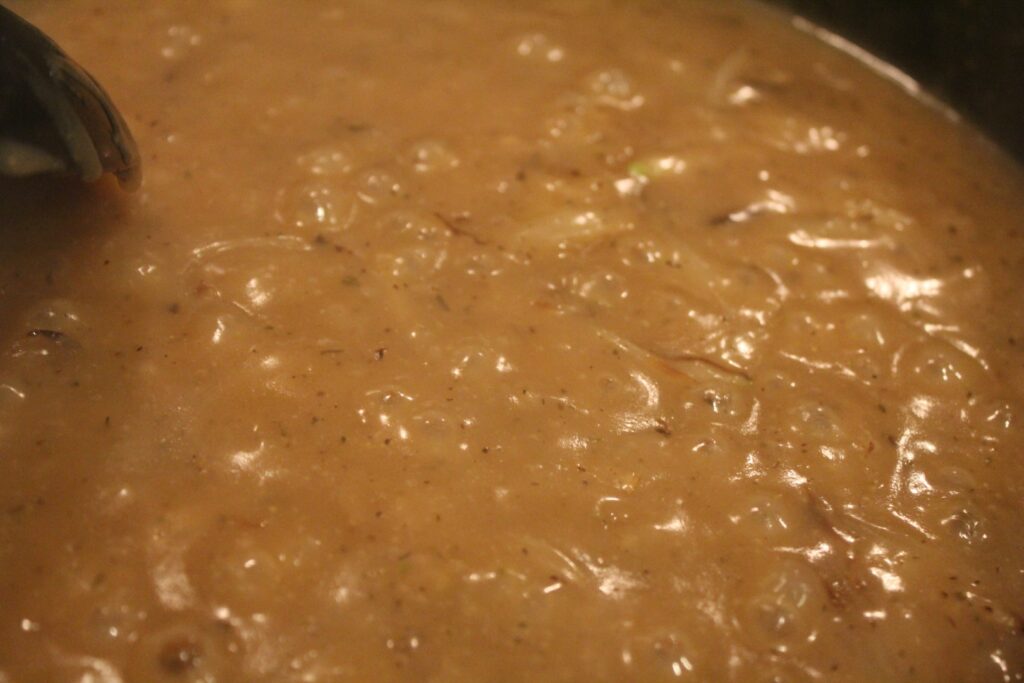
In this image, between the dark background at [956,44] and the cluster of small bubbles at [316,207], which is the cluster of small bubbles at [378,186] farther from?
the dark background at [956,44]

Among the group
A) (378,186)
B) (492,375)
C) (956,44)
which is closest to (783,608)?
(492,375)

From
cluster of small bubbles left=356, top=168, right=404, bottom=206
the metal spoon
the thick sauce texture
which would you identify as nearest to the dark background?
the thick sauce texture

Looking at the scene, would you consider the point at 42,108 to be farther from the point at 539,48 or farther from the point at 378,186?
the point at 539,48

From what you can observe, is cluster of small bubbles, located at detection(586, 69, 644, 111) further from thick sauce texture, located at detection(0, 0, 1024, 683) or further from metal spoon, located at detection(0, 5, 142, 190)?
metal spoon, located at detection(0, 5, 142, 190)

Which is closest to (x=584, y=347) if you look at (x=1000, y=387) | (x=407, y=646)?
(x=407, y=646)

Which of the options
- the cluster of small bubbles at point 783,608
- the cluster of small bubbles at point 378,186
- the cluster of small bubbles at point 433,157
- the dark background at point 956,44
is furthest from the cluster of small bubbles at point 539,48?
the cluster of small bubbles at point 783,608

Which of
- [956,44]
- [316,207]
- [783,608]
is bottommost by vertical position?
[783,608]

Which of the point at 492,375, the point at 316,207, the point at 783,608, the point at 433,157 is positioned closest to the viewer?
the point at 783,608
